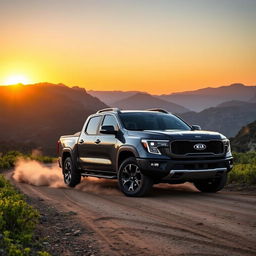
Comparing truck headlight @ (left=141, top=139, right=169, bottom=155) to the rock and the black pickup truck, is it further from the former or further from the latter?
the rock

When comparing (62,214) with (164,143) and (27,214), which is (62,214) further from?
(164,143)

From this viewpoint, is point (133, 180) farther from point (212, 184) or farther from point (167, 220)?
point (167, 220)

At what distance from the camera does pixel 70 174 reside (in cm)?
1256

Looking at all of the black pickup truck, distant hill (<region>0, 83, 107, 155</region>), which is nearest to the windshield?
the black pickup truck

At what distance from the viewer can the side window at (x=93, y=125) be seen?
38.0 feet

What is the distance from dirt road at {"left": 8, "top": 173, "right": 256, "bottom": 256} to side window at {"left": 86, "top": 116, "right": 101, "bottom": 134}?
1566mm

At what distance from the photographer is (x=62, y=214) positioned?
763cm

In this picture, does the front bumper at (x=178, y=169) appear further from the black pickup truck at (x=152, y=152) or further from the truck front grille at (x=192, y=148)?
the truck front grille at (x=192, y=148)

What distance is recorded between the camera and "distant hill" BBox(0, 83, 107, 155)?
117 metres

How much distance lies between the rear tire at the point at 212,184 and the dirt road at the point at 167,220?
6.8 inches

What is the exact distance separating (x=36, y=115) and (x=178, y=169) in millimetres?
142057

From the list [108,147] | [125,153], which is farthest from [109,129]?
[125,153]

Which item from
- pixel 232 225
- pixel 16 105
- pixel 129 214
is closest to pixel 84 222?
pixel 129 214

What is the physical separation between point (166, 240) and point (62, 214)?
8.41 feet
